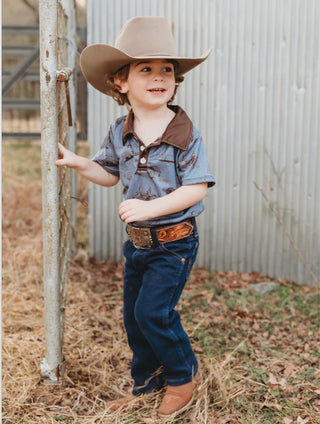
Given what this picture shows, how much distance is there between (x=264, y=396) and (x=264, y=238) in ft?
6.35

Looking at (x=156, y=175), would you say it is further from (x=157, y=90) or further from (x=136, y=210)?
(x=157, y=90)

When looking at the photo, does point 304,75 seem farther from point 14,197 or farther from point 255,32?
point 14,197

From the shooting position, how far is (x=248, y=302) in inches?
166

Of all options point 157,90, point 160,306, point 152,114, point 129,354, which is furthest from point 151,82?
point 129,354

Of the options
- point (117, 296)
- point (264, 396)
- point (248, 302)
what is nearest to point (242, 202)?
point (248, 302)

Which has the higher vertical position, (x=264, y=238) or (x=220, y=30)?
→ (x=220, y=30)

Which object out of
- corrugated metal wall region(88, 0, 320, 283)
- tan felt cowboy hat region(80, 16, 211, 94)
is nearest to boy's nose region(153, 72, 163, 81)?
tan felt cowboy hat region(80, 16, 211, 94)

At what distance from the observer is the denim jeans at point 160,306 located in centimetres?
264

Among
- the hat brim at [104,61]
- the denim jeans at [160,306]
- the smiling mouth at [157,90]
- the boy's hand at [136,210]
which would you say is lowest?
the denim jeans at [160,306]

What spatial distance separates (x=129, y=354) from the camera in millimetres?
3436

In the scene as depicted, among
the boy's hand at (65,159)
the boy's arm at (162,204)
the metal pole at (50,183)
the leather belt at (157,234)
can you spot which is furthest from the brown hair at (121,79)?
the leather belt at (157,234)

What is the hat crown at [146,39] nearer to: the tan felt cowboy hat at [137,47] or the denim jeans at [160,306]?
the tan felt cowboy hat at [137,47]

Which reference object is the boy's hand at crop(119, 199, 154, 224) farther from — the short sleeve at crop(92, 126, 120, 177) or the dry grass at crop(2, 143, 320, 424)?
the dry grass at crop(2, 143, 320, 424)

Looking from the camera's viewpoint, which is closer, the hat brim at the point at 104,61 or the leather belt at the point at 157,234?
the hat brim at the point at 104,61
